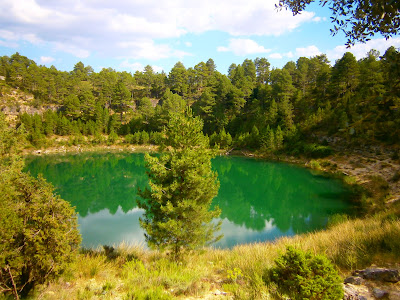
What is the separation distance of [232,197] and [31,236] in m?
19.0

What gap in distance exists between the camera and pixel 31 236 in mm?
4953

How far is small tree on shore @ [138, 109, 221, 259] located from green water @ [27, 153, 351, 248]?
18.4 ft

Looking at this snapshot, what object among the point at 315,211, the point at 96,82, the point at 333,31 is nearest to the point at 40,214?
the point at 333,31

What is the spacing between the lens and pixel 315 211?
17234 mm

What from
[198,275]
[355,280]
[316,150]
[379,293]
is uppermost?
[316,150]

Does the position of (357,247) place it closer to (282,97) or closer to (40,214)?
(40,214)

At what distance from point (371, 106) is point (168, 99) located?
50.4 metres

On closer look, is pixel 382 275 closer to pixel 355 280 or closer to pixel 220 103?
pixel 355 280

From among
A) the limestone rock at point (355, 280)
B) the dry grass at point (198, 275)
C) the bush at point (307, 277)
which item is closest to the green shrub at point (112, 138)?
the dry grass at point (198, 275)

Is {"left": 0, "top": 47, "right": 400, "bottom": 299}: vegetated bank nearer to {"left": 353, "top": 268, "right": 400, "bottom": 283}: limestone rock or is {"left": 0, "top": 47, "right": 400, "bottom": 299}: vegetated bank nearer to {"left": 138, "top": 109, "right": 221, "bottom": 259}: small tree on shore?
{"left": 138, "top": 109, "right": 221, "bottom": 259}: small tree on shore

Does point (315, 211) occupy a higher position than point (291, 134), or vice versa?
point (291, 134)

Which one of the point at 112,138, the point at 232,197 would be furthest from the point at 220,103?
the point at 232,197

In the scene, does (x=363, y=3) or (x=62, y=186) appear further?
(x=62, y=186)

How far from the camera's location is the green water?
14672 millimetres
